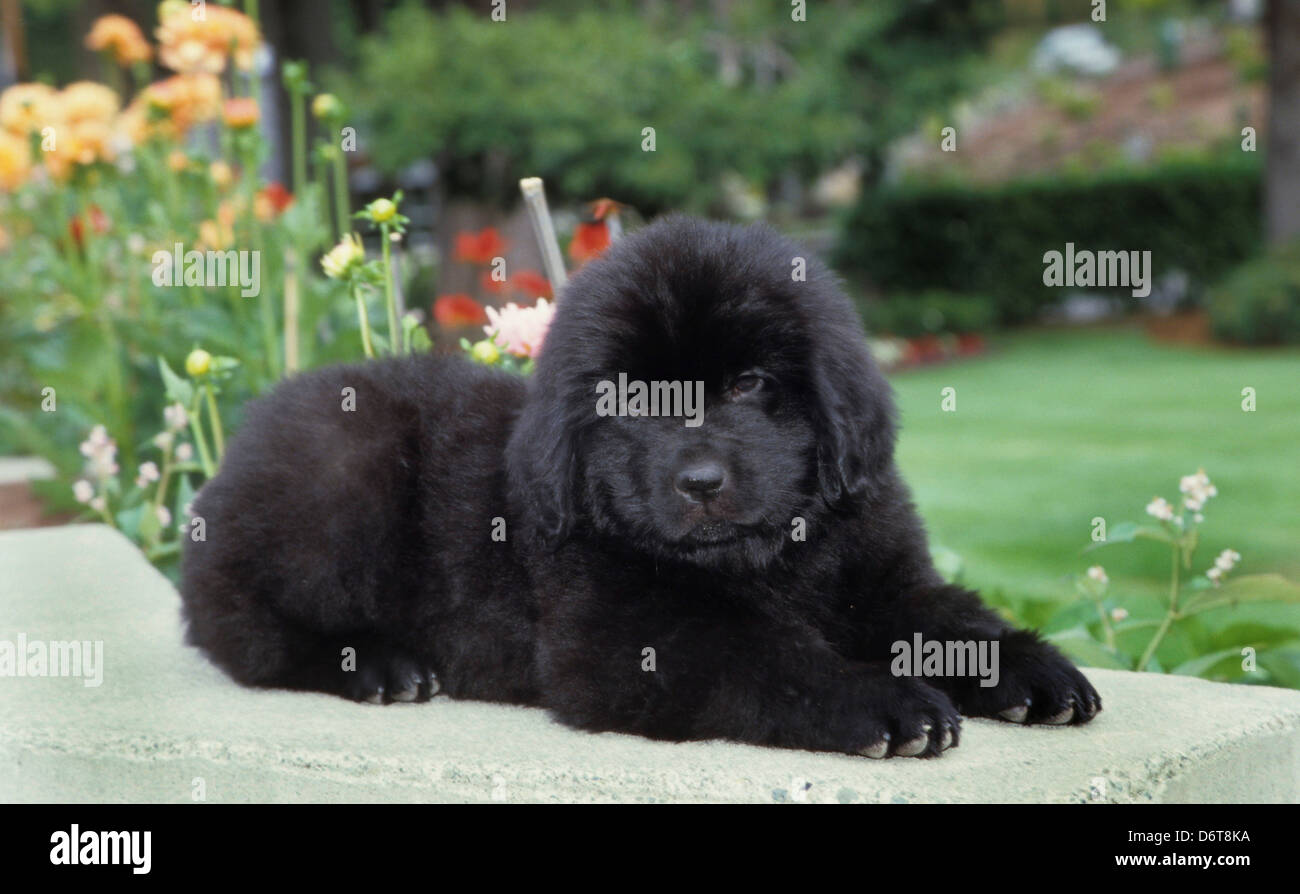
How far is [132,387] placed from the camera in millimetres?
5969

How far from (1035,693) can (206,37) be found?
13.1 ft

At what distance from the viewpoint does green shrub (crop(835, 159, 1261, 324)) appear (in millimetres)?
18188

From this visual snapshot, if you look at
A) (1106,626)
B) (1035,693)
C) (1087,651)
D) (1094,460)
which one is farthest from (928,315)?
(1035,693)

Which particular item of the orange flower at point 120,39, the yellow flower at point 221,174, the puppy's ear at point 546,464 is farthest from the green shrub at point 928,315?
the puppy's ear at point 546,464

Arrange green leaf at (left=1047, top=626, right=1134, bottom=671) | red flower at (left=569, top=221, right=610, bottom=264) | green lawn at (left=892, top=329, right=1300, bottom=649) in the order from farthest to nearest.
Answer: green lawn at (left=892, top=329, right=1300, bottom=649), red flower at (left=569, top=221, right=610, bottom=264), green leaf at (left=1047, top=626, right=1134, bottom=671)

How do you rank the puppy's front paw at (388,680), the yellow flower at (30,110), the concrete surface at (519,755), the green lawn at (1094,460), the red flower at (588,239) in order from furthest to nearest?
the green lawn at (1094,460) < the yellow flower at (30,110) < the red flower at (588,239) < the puppy's front paw at (388,680) < the concrete surface at (519,755)

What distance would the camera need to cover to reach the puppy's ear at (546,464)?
9.61ft

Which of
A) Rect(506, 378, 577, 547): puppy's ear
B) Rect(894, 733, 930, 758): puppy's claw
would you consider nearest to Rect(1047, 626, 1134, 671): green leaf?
Rect(894, 733, 930, 758): puppy's claw

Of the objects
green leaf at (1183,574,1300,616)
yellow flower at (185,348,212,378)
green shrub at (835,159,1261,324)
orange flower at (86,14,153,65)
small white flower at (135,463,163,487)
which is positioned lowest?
green leaf at (1183,574,1300,616)

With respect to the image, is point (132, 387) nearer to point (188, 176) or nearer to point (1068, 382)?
point (188, 176)

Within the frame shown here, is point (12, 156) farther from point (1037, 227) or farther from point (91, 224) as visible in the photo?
point (1037, 227)

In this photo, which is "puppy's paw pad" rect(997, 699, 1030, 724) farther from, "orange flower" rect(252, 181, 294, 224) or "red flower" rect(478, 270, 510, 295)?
"orange flower" rect(252, 181, 294, 224)

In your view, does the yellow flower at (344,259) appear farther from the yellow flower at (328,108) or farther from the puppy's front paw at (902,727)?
the puppy's front paw at (902,727)

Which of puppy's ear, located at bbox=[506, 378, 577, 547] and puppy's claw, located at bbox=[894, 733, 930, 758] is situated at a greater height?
puppy's ear, located at bbox=[506, 378, 577, 547]
